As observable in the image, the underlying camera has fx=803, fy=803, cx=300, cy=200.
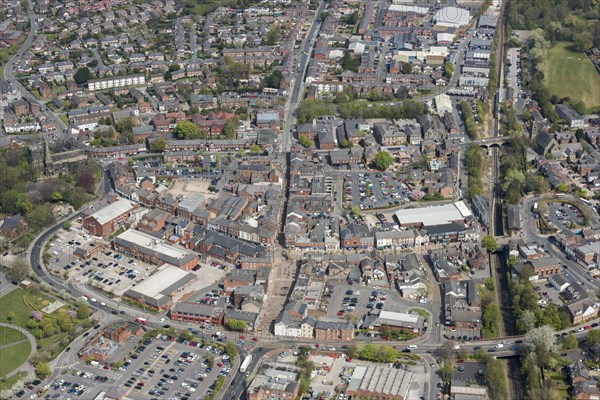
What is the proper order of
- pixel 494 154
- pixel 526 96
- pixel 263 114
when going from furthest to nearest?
pixel 526 96, pixel 263 114, pixel 494 154

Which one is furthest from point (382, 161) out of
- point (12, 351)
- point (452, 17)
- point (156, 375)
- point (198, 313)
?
point (452, 17)

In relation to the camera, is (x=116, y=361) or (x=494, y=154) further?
(x=494, y=154)

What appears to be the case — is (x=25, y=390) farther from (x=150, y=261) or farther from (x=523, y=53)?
(x=523, y=53)

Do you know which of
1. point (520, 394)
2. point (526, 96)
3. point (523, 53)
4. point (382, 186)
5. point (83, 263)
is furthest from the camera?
point (523, 53)

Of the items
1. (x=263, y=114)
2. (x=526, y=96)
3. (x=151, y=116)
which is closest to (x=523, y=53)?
(x=526, y=96)

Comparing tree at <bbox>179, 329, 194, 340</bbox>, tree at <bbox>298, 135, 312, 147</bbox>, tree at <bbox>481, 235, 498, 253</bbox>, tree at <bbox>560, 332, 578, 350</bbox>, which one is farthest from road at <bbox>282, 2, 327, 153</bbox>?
tree at <bbox>560, 332, 578, 350</bbox>

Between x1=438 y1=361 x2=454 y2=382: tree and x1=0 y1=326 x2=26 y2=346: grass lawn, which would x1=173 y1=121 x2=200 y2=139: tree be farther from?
x1=438 y1=361 x2=454 y2=382: tree

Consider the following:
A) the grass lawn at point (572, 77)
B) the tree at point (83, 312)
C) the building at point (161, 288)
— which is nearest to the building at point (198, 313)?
the building at point (161, 288)
